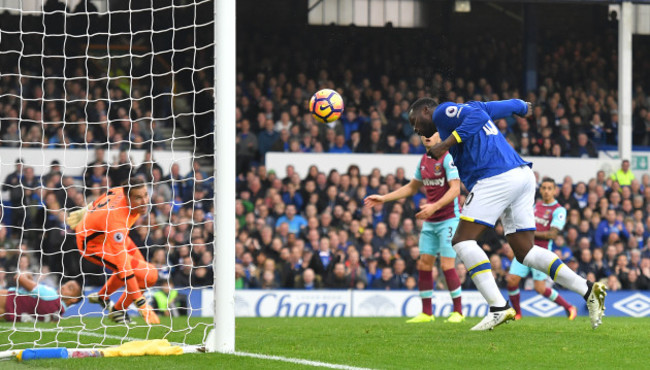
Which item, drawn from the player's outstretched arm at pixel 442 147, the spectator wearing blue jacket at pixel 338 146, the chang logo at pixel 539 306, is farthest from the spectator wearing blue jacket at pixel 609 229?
the player's outstretched arm at pixel 442 147

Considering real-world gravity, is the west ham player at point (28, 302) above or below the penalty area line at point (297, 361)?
below

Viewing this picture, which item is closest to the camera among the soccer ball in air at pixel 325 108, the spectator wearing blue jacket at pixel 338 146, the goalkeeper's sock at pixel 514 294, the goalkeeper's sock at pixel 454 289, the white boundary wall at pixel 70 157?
the soccer ball in air at pixel 325 108

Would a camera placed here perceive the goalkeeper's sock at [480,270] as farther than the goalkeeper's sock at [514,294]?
No

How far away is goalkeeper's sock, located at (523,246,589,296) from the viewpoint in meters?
8.54

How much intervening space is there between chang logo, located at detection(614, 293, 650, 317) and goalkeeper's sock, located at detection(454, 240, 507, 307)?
9.19m

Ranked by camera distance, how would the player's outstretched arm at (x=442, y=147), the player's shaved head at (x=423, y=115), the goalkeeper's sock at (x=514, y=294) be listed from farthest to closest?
the goalkeeper's sock at (x=514, y=294)
the player's shaved head at (x=423, y=115)
the player's outstretched arm at (x=442, y=147)

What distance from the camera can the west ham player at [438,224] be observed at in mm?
11148

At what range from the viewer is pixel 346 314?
1648cm

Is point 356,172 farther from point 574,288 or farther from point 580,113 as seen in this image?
point 574,288

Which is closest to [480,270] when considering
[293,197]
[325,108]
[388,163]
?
[325,108]

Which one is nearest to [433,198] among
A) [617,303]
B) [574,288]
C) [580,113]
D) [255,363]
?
[574,288]

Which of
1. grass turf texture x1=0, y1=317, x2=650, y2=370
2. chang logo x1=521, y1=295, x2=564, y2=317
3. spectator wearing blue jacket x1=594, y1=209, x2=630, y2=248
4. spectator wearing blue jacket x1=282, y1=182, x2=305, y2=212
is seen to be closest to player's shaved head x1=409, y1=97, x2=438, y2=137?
grass turf texture x1=0, y1=317, x2=650, y2=370

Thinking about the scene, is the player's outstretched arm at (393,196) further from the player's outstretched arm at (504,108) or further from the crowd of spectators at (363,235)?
the crowd of spectators at (363,235)

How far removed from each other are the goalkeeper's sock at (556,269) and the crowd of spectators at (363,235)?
8.20 metres
